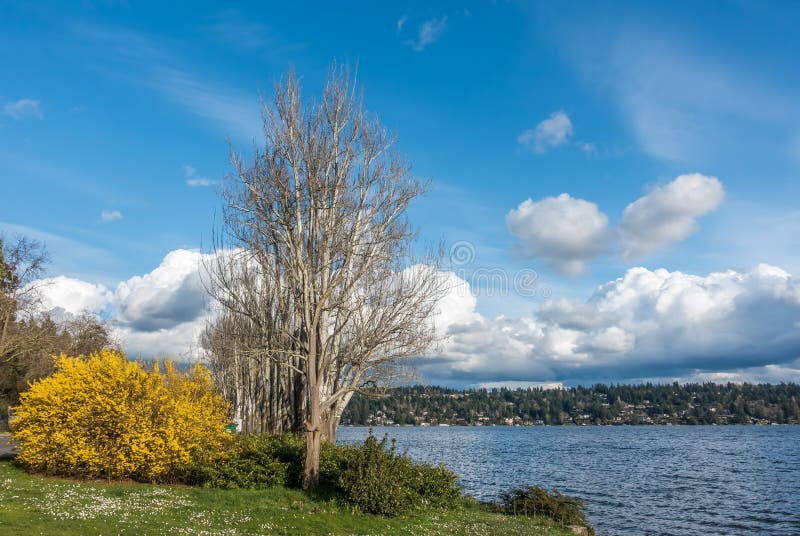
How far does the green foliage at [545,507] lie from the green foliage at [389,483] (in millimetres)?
3899

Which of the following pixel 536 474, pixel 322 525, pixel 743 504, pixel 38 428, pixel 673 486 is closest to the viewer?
pixel 322 525

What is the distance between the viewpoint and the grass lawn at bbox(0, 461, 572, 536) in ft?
43.3

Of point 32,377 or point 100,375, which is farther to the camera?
point 32,377

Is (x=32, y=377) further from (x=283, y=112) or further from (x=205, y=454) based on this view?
(x=283, y=112)

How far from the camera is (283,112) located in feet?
68.0

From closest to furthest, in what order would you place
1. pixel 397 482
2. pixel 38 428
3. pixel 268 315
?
1. pixel 397 482
2. pixel 38 428
3. pixel 268 315

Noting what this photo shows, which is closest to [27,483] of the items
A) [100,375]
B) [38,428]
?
[38,428]

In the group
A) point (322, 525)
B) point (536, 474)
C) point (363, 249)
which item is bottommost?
point (536, 474)

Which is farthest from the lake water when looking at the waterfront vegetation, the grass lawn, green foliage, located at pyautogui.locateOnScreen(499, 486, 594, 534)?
the grass lawn

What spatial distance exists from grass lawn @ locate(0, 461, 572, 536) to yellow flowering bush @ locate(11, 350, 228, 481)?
92 cm

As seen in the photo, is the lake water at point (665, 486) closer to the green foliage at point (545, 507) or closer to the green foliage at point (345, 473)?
the green foliage at point (545, 507)

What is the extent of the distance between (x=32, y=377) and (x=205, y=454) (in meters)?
38.0

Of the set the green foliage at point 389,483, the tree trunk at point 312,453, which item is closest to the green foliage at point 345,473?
the green foliage at point 389,483

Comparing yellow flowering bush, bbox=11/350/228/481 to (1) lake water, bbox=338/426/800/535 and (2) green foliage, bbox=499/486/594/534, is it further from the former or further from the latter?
(1) lake water, bbox=338/426/800/535
